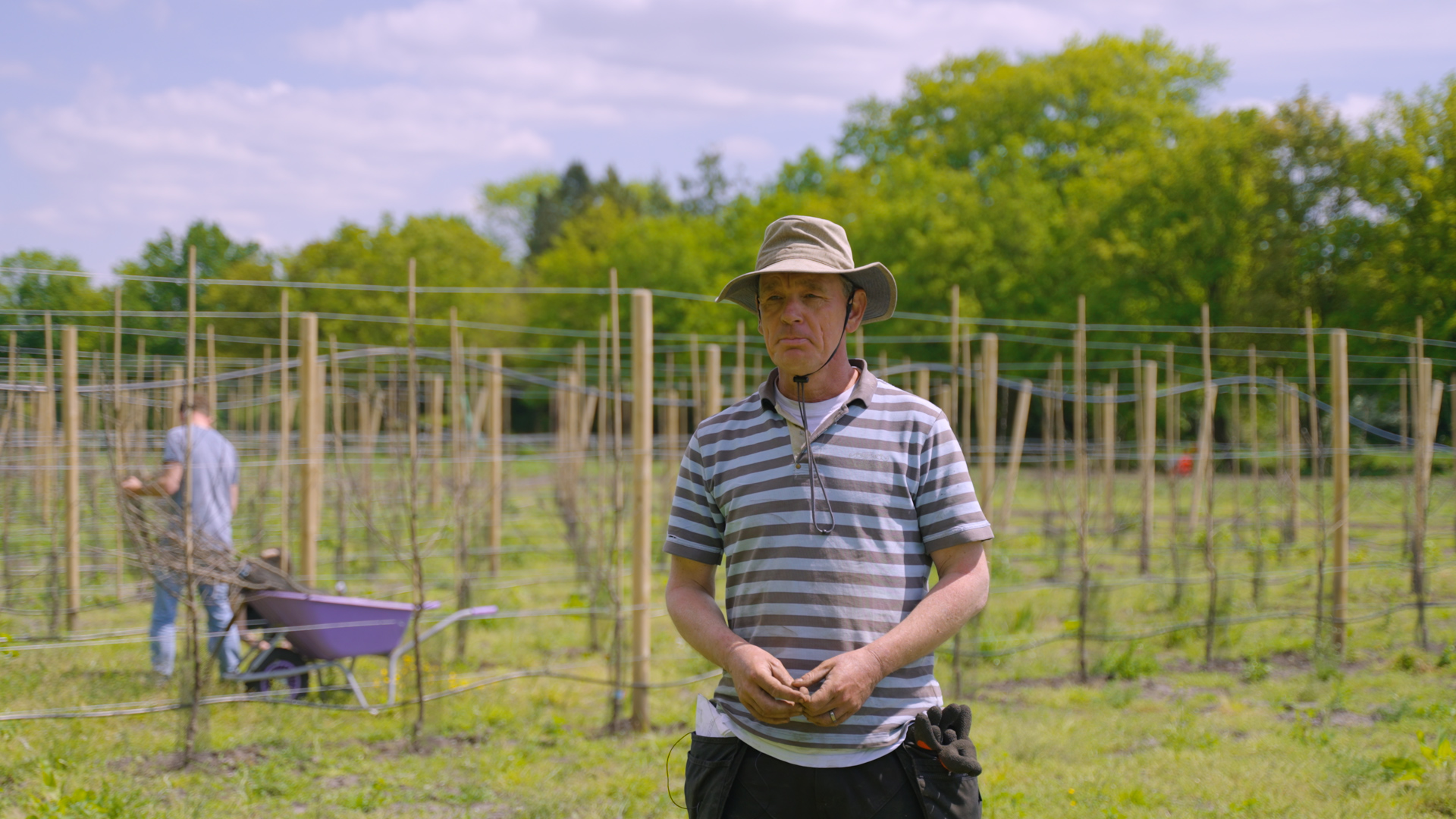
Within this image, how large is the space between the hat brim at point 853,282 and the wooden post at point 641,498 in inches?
107

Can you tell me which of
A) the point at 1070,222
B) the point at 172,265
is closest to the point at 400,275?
the point at 1070,222

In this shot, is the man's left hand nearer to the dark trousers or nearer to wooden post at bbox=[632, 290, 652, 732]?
the dark trousers

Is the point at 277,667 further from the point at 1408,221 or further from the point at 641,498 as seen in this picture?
the point at 1408,221

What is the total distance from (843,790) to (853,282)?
925mm

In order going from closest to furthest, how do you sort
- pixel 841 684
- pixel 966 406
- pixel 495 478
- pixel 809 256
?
pixel 841 684 → pixel 809 256 → pixel 966 406 → pixel 495 478

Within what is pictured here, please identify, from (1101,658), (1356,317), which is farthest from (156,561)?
(1356,317)

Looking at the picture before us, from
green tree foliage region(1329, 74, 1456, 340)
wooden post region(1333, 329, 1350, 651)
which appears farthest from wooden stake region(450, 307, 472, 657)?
green tree foliage region(1329, 74, 1456, 340)

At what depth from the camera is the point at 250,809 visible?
394 centimetres

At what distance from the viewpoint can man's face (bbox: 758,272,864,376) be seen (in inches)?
74.4

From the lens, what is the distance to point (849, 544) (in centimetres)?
180

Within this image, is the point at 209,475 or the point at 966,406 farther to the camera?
the point at 966,406

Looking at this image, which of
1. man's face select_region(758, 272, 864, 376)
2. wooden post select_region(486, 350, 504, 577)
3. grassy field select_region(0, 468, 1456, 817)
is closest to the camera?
man's face select_region(758, 272, 864, 376)

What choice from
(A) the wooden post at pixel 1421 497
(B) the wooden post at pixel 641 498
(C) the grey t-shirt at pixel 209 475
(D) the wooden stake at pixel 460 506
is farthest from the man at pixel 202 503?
(A) the wooden post at pixel 1421 497

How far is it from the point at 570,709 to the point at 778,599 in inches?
155
